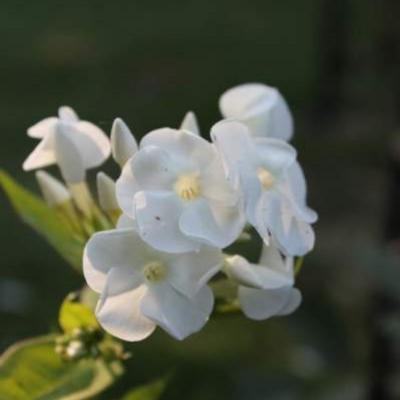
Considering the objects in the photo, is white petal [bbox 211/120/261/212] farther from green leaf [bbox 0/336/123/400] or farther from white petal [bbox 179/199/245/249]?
green leaf [bbox 0/336/123/400]

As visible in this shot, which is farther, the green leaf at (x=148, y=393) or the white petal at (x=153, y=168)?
the green leaf at (x=148, y=393)

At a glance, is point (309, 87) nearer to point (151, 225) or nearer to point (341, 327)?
point (341, 327)

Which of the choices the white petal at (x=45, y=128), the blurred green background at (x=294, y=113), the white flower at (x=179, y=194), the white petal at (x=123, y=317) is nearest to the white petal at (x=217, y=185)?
the white flower at (x=179, y=194)

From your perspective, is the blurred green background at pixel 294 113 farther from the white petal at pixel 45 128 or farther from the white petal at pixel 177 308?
the white petal at pixel 177 308

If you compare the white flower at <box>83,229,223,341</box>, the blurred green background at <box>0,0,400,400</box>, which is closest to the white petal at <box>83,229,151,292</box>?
the white flower at <box>83,229,223,341</box>

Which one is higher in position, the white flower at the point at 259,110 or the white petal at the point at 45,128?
the white petal at the point at 45,128

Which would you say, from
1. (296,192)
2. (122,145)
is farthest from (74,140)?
(296,192)

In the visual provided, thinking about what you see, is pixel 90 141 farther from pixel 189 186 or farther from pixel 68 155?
pixel 189 186
